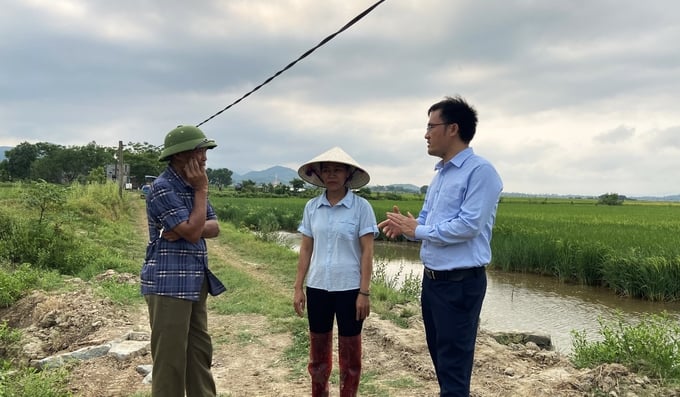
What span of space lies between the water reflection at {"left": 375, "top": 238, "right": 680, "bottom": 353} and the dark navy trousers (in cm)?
437

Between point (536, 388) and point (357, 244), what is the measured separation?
63.5 inches

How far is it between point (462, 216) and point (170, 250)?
53.5 inches

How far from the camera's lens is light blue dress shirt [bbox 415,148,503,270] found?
206cm

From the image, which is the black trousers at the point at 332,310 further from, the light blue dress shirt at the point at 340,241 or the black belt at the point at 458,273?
the black belt at the point at 458,273

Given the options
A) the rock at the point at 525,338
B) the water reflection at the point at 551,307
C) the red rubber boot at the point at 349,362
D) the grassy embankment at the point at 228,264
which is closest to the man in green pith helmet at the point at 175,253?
the red rubber boot at the point at 349,362

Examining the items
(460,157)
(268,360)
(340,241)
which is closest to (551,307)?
(268,360)

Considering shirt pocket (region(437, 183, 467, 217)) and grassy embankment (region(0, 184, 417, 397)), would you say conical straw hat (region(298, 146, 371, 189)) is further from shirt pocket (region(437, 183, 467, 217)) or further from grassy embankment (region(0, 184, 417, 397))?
grassy embankment (region(0, 184, 417, 397))

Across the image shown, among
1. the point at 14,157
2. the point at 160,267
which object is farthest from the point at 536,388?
the point at 14,157

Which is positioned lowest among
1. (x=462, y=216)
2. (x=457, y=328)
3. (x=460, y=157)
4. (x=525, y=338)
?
(x=525, y=338)

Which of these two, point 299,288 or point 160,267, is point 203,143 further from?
point 299,288

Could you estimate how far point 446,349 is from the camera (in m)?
2.14

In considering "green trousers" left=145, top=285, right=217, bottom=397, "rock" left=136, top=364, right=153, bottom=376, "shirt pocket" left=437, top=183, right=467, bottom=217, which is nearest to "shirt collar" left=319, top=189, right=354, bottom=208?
"shirt pocket" left=437, top=183, right=467, bottom=217

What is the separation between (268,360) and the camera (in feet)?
12.6

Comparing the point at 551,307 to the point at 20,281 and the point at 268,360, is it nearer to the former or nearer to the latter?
the point at 268,360
